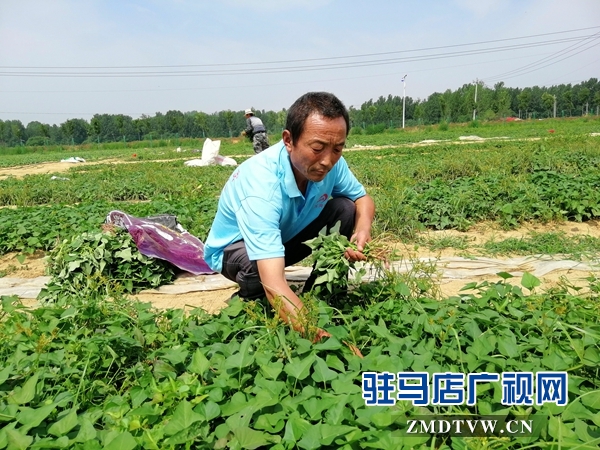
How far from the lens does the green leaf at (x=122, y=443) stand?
1.21 m

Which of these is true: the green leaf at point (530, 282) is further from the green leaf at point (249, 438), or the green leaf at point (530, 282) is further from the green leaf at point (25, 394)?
the green leaf at point (25, 394)

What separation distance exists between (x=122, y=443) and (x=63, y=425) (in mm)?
278

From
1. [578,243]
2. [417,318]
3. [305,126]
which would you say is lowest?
[578,243]

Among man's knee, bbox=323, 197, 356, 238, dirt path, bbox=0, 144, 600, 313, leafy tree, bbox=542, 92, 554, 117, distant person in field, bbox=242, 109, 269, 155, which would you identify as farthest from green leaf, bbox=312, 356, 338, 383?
leafy tree, bbox=542, 92, 554, 117

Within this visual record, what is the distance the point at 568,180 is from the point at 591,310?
170 inches

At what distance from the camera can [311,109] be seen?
1979 millimetres

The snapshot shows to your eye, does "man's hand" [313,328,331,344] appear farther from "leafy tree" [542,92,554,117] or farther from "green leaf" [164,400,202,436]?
"leafy tree" [542,92,554,117]

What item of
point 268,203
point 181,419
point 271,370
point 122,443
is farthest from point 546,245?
point 122,443

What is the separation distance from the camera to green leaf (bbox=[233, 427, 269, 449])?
1.23 m

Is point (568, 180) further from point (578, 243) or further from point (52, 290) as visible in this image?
point (52, 290)

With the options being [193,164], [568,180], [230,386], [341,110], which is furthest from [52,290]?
[193,164]

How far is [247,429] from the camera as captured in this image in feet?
4.09

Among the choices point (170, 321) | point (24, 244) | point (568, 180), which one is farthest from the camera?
point (568, 180)

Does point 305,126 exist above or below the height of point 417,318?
above
